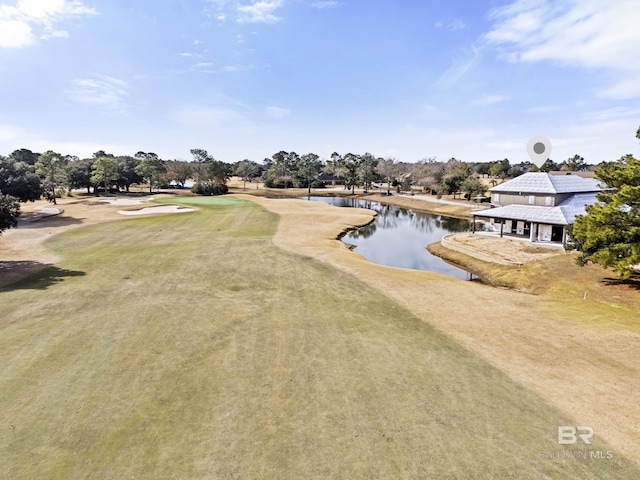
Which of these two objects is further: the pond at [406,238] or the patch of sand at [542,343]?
the pond at [406,238]

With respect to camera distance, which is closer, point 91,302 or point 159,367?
point 159,367

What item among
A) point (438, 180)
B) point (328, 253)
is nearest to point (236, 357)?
point (328, 253)

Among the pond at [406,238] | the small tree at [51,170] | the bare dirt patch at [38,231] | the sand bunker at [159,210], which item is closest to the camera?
the bare dirt patch at [38,231]

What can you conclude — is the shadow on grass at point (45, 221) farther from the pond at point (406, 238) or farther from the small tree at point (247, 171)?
the small tree at point (247, 171)

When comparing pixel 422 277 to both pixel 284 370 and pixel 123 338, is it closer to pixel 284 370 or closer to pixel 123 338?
pixel 284 370

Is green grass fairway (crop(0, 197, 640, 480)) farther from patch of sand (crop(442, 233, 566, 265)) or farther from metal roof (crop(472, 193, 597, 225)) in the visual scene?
metal roof (crop(472, 193, 597, 225))

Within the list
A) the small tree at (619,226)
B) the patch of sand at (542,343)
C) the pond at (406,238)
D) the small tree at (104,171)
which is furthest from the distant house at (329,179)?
the small tree at (619,226)
